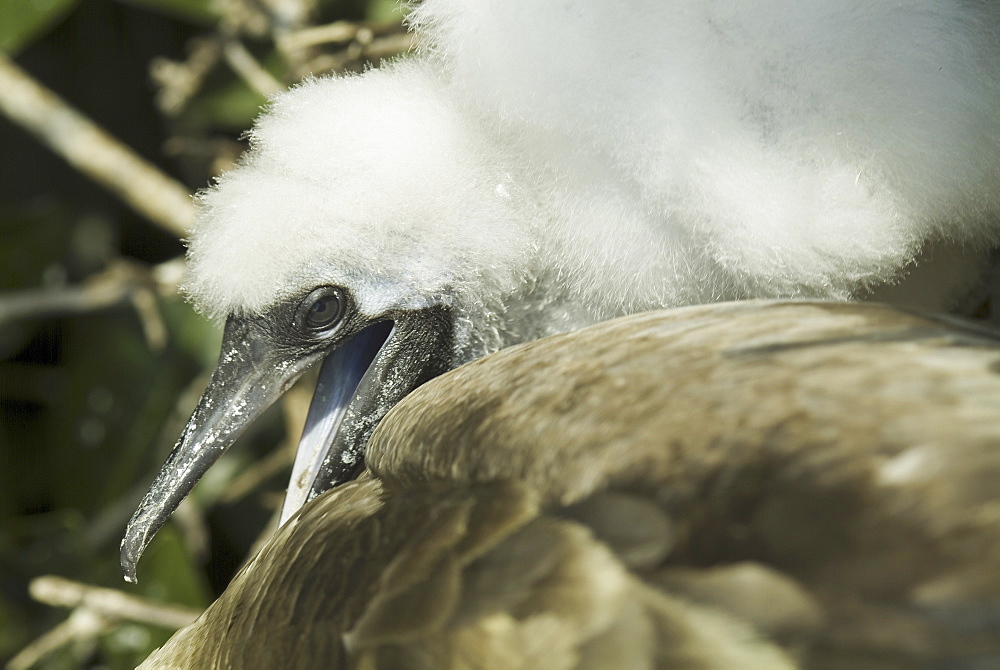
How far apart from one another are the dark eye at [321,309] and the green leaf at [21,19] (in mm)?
787

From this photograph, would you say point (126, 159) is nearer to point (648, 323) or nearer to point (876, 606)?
point (648, 323)

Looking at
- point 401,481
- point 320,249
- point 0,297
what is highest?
point 0,297

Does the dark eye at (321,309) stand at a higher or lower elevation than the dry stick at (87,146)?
lower

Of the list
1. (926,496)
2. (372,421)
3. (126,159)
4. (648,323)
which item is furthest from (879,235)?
(126,159)

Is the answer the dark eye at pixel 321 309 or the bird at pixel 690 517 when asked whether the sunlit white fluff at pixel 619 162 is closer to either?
the dark eye at pixel 321 309

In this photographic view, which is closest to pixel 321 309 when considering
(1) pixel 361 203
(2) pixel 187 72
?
(1) pixel 361 203

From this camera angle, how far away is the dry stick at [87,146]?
58.6 inches

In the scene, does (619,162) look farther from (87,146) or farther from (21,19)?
(21,19)

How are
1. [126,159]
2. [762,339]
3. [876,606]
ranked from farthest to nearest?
[126,159] → [762,339] → [876,606]

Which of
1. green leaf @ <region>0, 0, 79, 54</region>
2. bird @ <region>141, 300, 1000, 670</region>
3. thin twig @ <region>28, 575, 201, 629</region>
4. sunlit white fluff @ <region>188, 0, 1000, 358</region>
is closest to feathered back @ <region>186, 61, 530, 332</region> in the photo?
sunlit white fluff @ <region>188, 0, 1000, 358</region>

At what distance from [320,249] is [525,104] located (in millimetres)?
239

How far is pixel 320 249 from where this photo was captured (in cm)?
98

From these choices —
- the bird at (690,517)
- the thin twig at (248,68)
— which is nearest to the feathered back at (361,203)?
the bird at (690,517)

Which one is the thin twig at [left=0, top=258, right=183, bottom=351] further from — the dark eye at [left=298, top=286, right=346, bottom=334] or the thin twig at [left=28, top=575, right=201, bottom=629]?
the dark eye at [left=298, top=286, right=346, bottom=334]
